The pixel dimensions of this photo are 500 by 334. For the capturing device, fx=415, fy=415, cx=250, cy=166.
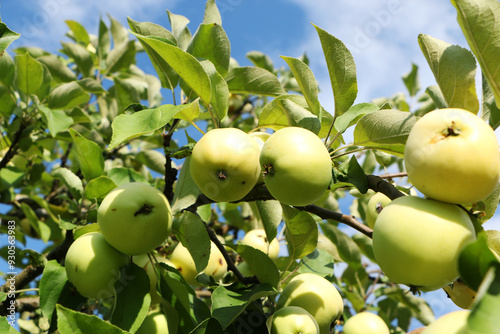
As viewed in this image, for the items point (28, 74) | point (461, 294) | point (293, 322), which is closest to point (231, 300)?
point (293, 322)

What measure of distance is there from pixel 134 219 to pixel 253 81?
774mm

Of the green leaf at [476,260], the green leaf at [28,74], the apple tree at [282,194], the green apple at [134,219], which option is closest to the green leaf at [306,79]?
the apple tree at [282,194]

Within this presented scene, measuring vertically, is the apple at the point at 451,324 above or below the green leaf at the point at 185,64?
below

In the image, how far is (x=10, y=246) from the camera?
2.77 meters

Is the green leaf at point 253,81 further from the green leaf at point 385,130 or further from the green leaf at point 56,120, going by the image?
the green leaf at point 56,120

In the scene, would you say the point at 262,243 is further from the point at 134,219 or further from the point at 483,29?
the point at 483,29

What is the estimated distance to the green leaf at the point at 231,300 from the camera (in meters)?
1.28

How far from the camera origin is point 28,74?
255 cm

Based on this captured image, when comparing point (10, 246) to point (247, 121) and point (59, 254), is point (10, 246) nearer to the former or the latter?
point (59, 254)

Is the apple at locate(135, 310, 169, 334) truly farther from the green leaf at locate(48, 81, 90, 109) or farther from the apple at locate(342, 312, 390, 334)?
the green leaf at locate(48, 81, 90, 109)

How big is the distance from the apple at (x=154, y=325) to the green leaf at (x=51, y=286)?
331 millimetres

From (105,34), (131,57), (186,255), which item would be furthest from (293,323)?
(105,34)

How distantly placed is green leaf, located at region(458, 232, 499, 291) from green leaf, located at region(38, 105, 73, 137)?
83.5 inches

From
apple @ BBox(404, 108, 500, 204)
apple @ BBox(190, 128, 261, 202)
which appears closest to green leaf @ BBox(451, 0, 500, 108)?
apple @ BBox(404, 108, 500, 204)
